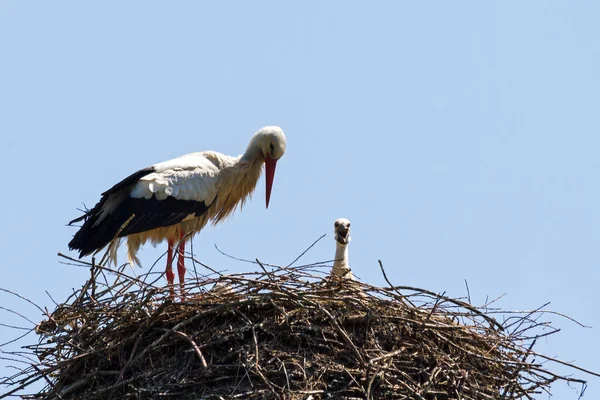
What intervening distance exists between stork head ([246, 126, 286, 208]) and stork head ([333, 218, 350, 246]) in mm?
1214

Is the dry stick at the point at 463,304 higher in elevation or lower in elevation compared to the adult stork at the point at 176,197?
lower

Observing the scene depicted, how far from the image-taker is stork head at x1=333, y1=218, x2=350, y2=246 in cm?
854

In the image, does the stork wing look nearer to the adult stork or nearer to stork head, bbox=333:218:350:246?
the adult stork

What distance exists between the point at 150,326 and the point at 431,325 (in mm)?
1519

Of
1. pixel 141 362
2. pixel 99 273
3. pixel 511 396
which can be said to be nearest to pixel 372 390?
pixel 511 396

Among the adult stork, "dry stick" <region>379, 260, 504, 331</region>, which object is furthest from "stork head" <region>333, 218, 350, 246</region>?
"dry stick" <region>379, 260, 504, 331</region>

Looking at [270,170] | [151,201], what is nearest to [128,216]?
[151,201]

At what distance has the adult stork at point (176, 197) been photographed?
9.20 meters

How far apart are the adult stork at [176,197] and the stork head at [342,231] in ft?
3.72

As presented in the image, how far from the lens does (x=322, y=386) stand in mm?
6316

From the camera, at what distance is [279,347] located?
6.53 meters

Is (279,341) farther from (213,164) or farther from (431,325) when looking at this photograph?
(213,164)

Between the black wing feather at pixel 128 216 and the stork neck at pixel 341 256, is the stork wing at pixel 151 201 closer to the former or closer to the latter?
the black wing feather at pixel 128 216

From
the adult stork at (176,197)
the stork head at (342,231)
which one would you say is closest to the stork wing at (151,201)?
the adult stork at (176,197)
